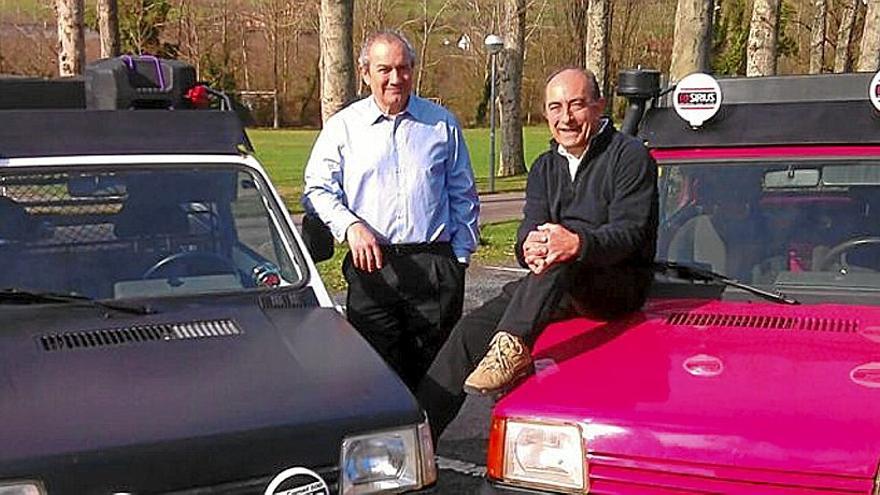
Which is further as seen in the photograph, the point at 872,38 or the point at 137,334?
the point at 872,38

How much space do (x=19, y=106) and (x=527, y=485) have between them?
314 centimetres

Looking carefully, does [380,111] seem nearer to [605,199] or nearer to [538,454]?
[605,199]

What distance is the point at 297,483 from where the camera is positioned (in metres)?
3.04

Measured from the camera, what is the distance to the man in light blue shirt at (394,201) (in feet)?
15.8

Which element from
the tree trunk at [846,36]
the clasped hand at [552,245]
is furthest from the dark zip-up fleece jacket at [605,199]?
the tree trunk at [846,36]

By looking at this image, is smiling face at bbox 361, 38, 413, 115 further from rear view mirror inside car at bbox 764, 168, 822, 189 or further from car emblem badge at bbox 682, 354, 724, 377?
car emblem badge at bbox 682, 354, 724, 377

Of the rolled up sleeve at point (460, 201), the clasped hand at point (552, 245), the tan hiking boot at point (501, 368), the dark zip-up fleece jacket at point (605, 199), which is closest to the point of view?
the tan hiking boot at point (501, 368)

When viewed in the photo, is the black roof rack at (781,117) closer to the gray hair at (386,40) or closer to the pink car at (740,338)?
the pink car at (740,338)

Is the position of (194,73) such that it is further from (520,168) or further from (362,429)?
(520,168)

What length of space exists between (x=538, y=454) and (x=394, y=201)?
1.71 metres

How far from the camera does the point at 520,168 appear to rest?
28.0m

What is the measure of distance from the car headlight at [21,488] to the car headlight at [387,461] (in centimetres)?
80

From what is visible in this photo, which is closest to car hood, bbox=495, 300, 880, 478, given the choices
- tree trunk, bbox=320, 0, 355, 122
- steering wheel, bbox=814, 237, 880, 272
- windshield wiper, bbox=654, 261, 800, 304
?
windshield wiper, bbox=654, 261, 800, 304

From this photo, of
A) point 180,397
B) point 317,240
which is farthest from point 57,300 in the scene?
point 317,240
